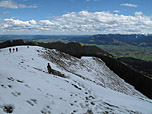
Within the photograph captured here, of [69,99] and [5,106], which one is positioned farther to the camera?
[69,99]

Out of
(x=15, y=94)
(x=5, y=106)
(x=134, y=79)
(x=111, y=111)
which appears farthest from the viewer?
(x=134, y=79)

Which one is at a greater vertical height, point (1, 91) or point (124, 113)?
point (1, 91)

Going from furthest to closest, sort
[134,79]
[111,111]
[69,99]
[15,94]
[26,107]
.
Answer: [134,79] → [69,99] → [111,111] → [15,94] → [26,107]

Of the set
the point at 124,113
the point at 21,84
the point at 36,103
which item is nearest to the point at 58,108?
the point at 36,103

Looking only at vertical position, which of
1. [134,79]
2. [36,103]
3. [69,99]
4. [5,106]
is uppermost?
[5,106]

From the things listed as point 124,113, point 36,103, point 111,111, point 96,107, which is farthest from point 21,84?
point 124,113

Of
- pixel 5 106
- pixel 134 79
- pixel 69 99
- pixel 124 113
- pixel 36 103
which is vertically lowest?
pixel 134 79

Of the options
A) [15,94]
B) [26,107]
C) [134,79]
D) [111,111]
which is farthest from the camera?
[134,79]

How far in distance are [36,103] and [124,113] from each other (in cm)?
773

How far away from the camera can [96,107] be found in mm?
11359

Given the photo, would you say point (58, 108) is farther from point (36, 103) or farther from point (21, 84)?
point (21, 84)

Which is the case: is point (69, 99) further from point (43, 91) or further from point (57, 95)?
point (43, 91)

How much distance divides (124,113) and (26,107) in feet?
27.4

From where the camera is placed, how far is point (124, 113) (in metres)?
11.1
